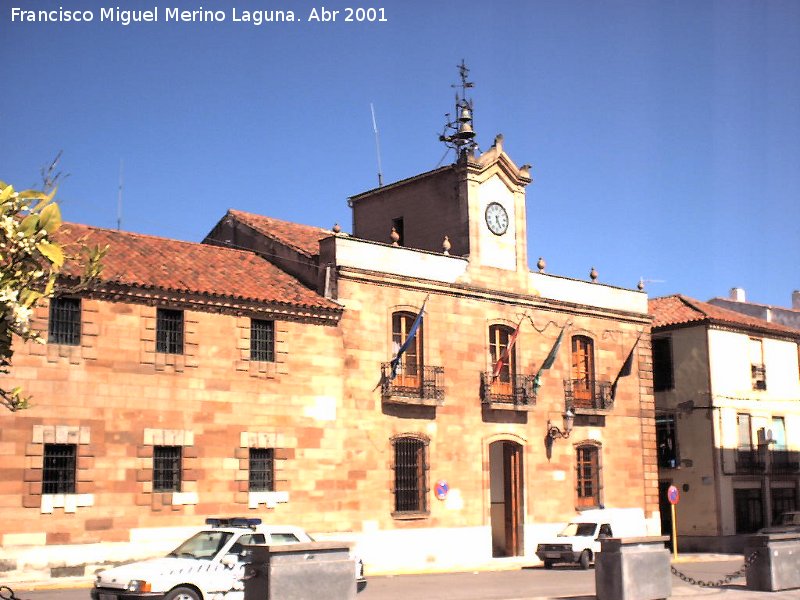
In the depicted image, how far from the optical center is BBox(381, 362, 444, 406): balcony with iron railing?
30578 mm

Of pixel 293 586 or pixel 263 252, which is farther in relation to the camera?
pixel 263 252

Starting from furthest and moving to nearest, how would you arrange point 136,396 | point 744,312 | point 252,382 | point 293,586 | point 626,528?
point 744,312, point 626,528, point 252,382, point 136,396, point 293,586

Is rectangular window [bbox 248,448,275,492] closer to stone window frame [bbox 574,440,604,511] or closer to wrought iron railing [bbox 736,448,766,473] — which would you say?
stone window frame [bbox 574,440,604,511]

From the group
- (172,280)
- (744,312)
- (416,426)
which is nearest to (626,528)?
(416,426)

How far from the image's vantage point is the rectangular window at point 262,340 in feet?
93.2

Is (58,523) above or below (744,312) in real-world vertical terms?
below

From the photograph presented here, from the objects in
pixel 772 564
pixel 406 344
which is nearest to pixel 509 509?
pixel 406 344

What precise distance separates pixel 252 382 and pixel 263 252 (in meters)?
6.28

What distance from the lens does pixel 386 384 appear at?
30.5m

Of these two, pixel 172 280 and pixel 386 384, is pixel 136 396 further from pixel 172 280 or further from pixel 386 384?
pixel 386 384

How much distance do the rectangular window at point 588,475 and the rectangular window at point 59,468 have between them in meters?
17.2

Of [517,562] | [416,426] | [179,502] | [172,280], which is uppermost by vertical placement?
[172,280]

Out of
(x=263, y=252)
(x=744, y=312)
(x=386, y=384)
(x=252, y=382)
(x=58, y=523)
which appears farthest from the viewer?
(x=744, y=312)

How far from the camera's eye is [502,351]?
34.3 m
